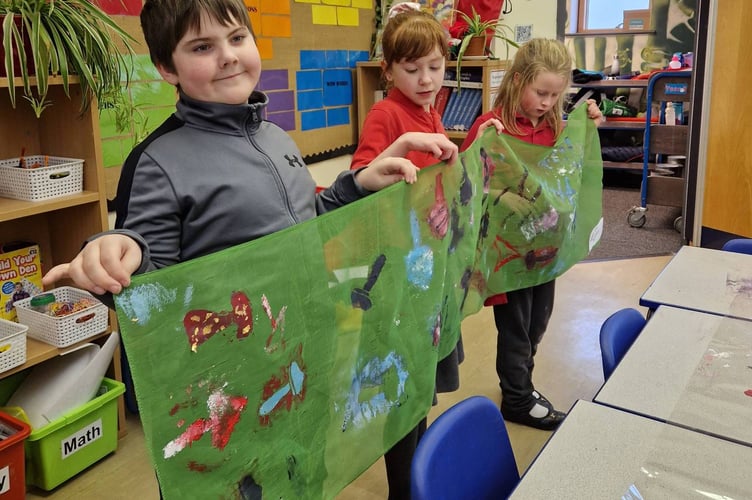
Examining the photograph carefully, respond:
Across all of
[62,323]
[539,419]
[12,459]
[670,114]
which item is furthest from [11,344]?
[670,114]

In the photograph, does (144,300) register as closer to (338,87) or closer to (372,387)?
(372,387)

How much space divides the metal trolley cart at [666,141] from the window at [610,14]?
1.53m

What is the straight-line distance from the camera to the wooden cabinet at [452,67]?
11.6 ft

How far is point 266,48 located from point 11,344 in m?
1.76

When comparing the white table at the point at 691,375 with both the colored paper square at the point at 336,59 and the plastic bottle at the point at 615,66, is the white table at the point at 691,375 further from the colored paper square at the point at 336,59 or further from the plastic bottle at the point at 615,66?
the plastic bottle at the point at 615,66

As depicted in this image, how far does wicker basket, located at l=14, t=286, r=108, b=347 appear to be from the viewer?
7.54 ft

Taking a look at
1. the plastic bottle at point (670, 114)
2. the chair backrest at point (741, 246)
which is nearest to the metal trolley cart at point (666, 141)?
the plastic bottle at point (670, 114)

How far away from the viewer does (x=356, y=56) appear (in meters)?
3.87

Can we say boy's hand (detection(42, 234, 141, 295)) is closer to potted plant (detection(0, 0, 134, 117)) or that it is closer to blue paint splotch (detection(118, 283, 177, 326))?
blue paint splotch (detection(118, 283, 177, 326))

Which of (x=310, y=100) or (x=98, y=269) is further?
(x=310, y=100)

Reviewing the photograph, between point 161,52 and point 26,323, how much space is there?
151 cm

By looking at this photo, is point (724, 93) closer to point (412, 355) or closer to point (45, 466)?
point (412, 355)

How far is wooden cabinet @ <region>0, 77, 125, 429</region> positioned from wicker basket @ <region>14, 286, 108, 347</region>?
0.11 feet

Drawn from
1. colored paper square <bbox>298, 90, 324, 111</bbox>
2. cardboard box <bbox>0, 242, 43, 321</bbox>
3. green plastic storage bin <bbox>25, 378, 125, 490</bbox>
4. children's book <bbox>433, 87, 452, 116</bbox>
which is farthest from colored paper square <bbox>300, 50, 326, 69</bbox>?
green plastic storage bin <bbox>25, 378, 125, 490</bbox>
